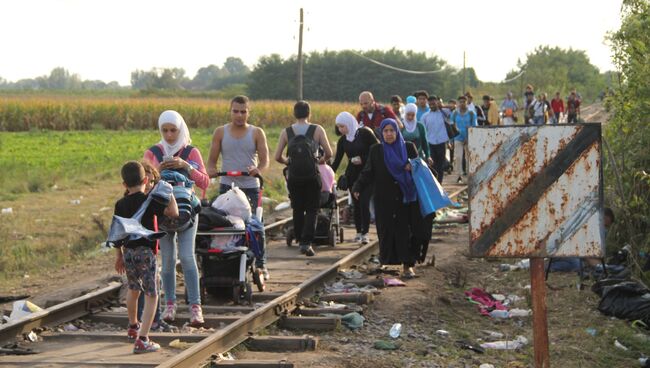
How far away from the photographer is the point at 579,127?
20.2ft

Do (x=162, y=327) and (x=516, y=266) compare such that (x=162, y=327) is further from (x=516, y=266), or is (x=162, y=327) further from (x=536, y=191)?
(x=516, y=266)

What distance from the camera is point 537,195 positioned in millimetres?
6199

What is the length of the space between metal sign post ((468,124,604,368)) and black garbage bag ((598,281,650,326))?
3540mm

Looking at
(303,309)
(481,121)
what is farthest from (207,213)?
(481,121)

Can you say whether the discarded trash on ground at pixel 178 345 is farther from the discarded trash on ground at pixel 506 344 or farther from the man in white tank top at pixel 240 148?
the man in white tank top at pixel 240 148


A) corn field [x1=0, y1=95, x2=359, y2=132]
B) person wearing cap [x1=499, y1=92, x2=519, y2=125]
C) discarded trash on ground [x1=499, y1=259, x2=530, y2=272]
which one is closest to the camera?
discarded trash on ground [x1=499, y1=259, x2=530, y2=272]

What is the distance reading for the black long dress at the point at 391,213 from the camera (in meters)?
11.4

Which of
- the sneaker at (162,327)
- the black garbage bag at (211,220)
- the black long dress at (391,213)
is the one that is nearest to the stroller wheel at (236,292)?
the black garbage bag at (211,220)

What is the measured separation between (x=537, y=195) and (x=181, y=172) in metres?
3.51

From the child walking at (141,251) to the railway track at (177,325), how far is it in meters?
0.22

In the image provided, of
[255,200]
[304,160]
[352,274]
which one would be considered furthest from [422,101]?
[255,200]

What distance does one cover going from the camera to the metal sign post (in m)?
6.12

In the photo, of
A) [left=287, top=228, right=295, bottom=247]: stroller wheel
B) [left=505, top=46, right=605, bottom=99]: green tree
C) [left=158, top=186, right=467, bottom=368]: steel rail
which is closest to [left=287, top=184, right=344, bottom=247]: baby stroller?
[left=287, top=228, right=295, bottom=247]: stroller wheel

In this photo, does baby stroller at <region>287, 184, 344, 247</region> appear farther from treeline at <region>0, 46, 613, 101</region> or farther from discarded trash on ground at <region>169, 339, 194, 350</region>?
treeline at <region>0, 46, 613, 101</region>
